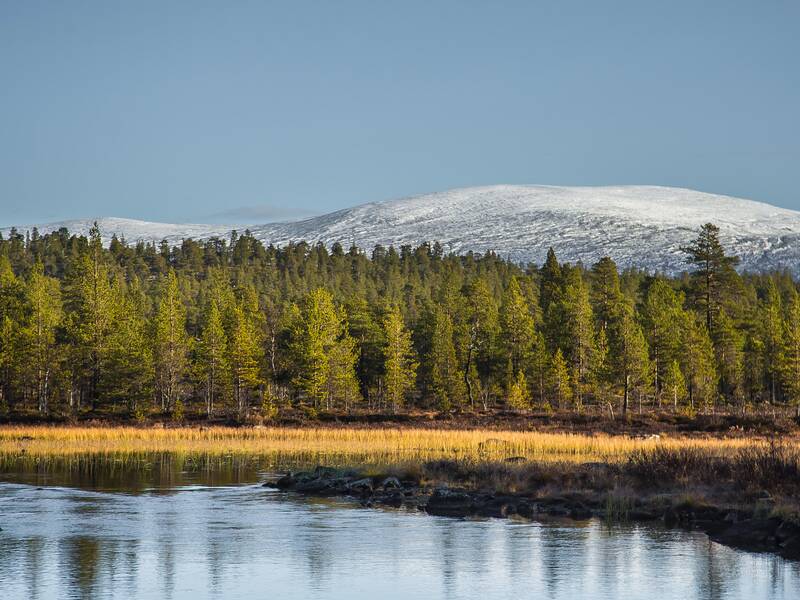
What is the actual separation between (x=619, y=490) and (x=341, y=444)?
31.9 metres

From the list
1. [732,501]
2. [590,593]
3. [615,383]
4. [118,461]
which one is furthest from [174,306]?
[590,593]

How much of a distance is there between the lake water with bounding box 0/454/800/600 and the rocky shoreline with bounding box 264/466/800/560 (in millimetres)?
1164

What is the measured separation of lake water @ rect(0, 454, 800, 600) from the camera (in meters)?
20.0

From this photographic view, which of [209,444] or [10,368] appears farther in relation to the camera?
[10,368]

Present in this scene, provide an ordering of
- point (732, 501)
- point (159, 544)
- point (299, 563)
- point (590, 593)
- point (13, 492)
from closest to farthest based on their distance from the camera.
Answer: point (590, 593)
point (299, 563)
point (159, 544)
point (732, 501)
point (13, 492)

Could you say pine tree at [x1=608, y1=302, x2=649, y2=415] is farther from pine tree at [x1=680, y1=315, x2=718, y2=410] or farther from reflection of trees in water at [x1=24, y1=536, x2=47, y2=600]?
reflection of trees in water at [x1=24, y1=536, x2=47, y2=600]

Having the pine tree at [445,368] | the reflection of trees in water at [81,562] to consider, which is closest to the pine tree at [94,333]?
the pine tree at [445,368]

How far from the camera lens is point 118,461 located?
50.9 metres

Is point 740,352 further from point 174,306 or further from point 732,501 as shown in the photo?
point 732,501

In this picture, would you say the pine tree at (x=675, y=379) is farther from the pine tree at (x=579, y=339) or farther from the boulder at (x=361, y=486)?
the boulder at (x=361, y=486)

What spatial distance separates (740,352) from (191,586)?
99.9 meters

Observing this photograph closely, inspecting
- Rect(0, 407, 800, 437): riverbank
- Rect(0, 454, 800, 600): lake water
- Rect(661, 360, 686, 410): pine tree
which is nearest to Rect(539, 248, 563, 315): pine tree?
Rect(661, 360, 686, 410): pine tree

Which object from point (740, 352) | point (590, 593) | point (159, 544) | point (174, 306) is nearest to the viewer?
point (590, 593)

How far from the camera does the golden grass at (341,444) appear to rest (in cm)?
5178
